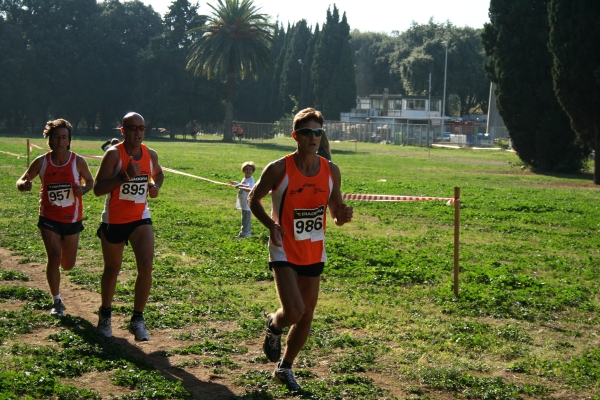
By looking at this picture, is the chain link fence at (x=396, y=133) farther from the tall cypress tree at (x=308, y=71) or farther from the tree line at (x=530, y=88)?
the tree line at (x=530, y=88)

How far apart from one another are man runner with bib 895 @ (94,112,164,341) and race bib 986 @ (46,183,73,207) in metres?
0.99

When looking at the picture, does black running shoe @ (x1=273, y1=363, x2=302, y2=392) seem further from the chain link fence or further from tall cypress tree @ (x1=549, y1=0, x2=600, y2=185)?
the chain link fence

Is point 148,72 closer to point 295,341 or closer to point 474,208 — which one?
point 474,208

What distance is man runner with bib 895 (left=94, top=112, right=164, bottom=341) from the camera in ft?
23.2

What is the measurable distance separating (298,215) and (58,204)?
3.28 metres

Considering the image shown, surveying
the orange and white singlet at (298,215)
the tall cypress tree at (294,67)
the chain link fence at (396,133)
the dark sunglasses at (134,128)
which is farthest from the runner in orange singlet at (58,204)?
Answer: the tall cypress tree at (294,67)

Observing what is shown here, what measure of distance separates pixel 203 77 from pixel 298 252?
7723 cm

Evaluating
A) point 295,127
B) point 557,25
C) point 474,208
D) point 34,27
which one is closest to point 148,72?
point 34,27

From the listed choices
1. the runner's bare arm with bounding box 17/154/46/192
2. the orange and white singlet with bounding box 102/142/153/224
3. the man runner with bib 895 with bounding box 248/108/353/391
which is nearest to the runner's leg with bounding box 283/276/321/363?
the man runner with bib 895 with bounding box 248/108/353/391

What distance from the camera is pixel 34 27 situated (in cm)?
8388

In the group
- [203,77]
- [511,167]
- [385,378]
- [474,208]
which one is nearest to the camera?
[385,378]

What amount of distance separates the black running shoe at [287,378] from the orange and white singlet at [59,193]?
322 centimetres

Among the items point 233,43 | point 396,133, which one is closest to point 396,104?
point 396,133

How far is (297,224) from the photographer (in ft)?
19.0
